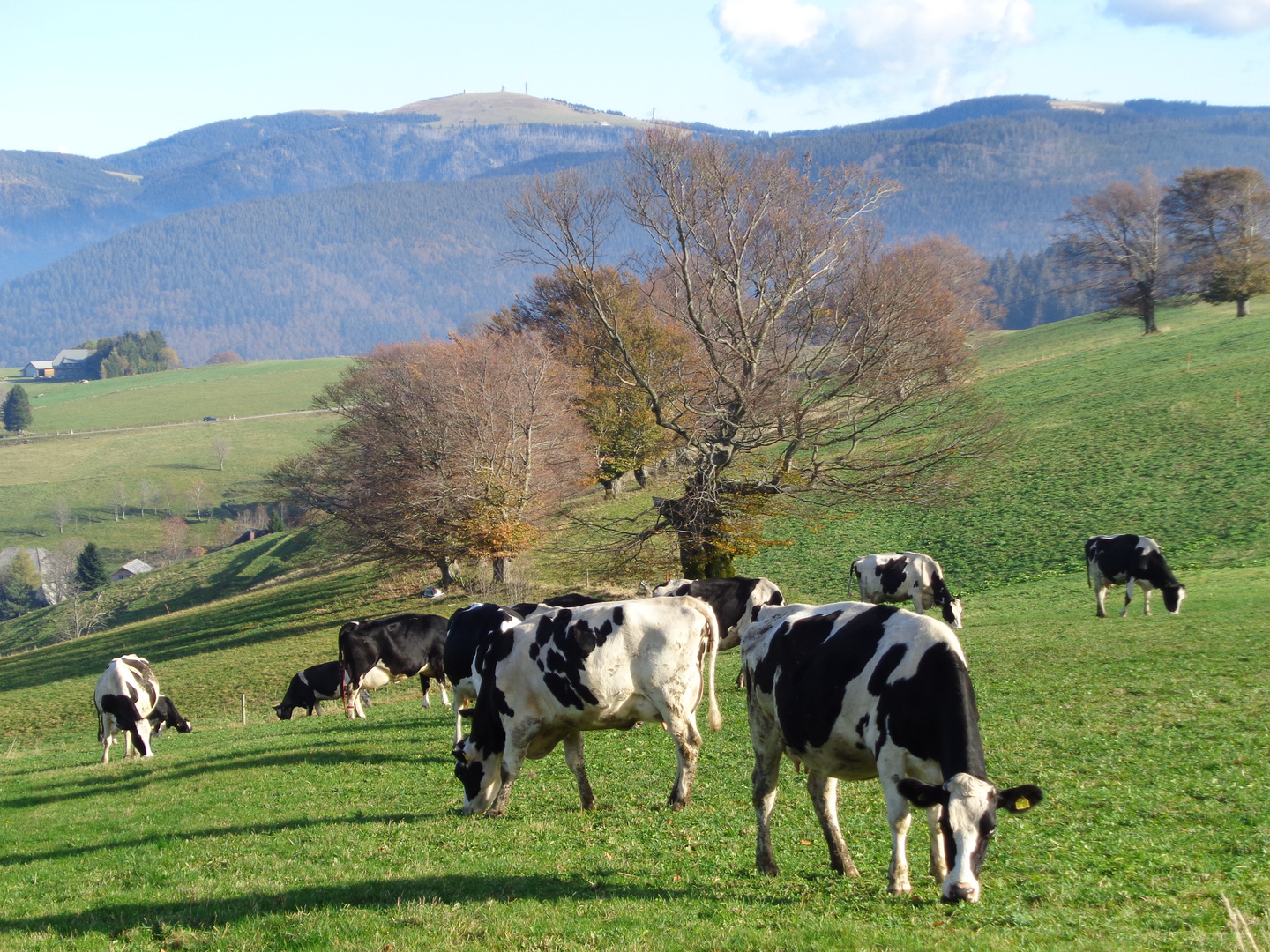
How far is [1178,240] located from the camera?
7394cm

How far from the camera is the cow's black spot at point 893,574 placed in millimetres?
26734

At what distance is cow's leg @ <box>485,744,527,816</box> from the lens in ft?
37.2

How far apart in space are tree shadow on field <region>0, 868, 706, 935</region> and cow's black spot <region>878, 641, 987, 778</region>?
2372mm

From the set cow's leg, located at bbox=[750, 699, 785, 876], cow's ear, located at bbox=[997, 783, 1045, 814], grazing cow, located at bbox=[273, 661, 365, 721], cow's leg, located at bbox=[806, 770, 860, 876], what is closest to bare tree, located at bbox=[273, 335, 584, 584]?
grazing cow, located at bbox=[273, 661, 365, 721]

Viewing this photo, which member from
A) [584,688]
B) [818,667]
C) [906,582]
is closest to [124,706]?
[584,688]

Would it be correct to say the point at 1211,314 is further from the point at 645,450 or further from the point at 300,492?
the point at 300,492

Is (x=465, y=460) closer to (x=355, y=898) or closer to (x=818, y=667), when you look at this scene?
(x=355, y=898)

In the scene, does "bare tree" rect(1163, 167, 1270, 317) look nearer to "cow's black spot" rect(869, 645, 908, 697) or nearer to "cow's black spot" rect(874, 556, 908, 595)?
"cow's black spot" rect(874, 556, 908, 595)

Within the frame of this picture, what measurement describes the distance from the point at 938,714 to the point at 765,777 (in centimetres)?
210

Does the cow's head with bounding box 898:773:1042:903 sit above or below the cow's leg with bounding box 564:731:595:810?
above

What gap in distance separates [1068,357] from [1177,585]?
2137 inches

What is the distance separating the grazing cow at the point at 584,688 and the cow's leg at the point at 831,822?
107 inches

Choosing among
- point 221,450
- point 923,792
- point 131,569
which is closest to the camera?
point 923,792

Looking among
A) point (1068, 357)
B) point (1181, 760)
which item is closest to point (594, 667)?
point (1181, 760)
